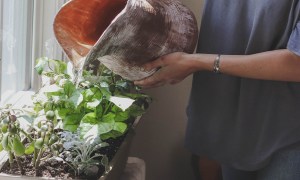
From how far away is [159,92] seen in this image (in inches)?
75.2

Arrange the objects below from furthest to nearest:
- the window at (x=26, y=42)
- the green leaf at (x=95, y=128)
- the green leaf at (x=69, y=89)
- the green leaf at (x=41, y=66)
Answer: the window at (x=26, y=42) < the green leaf at (x=41, y=66) < the green leaf at (x=69, y=89) < the green leaf at (x=95, y=128)

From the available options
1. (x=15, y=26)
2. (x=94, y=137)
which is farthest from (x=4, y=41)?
(x=94, y=137)

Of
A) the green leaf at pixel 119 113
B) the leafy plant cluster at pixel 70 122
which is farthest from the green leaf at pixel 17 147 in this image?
the green leaf at pixel 119 113

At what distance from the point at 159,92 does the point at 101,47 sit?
100 cm

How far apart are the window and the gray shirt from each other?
19.0 inches

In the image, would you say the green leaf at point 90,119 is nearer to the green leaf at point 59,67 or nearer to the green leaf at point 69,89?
the green leaf at point 69,89

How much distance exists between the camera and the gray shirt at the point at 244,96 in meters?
1.15

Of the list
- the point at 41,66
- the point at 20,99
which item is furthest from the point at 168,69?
the point at 20,99

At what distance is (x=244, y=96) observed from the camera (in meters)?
1.22

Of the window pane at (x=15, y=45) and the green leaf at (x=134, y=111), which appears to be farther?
the window pane at (x=15, y=45)

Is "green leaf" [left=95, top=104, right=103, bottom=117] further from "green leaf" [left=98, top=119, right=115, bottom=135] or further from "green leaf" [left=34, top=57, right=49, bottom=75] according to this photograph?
"green leaf" [left=34, top=57, right=49, bottom=75]

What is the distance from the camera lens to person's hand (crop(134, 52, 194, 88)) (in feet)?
3.66

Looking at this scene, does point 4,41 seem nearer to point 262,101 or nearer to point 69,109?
point 69,109

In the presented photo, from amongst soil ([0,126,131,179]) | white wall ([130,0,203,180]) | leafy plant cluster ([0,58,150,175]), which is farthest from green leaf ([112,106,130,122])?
white wall ([130,0,203,180])
